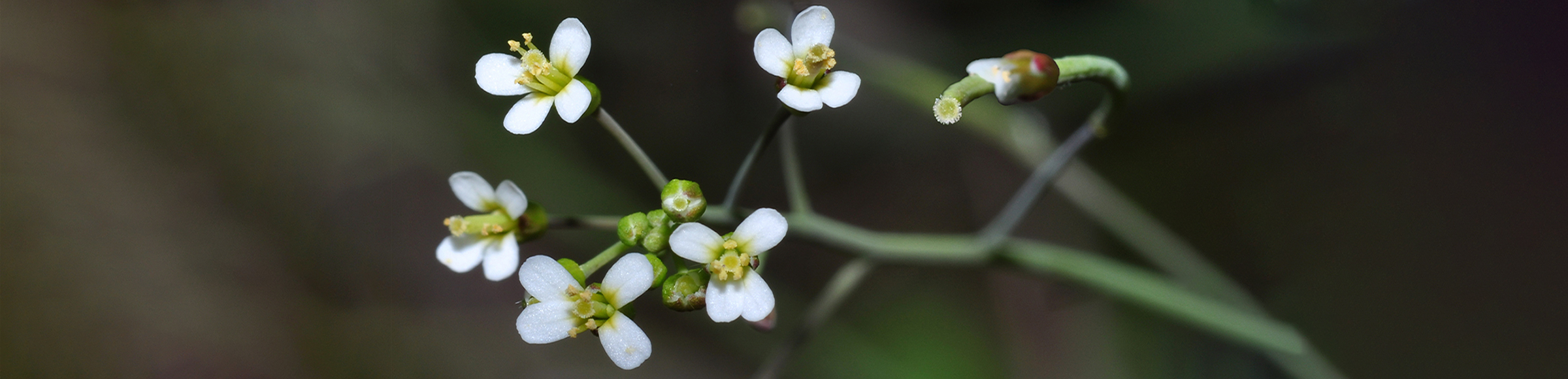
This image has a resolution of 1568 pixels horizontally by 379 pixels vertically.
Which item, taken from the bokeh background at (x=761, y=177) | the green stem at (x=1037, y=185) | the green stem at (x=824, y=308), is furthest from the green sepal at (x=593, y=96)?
the bokeh background at (x=761, y=177)

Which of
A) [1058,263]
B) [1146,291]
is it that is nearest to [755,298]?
[1058,263]

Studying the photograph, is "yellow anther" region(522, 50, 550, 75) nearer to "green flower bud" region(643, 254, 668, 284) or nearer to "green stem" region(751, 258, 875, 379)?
"green flower bud" region(643, 254, 668, 284)

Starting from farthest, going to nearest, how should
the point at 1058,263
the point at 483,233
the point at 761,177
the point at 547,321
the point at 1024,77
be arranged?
the point at 761,177
the point at 1058,263
the point at 483,233
the point at 547,321
the point at 1024,77

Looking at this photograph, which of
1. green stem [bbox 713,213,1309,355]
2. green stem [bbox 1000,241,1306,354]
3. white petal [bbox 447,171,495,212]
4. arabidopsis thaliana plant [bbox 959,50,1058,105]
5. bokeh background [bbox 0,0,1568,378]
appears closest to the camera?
arabidopsis thaliana plant [bbox 959,50,1058,105]

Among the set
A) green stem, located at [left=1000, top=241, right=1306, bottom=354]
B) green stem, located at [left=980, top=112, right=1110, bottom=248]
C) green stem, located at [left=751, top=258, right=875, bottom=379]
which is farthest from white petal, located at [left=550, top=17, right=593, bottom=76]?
green stem, located at [left=1000, top=241, right=1306, bottom=354]

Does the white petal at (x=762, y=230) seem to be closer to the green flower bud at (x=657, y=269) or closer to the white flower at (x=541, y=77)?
the green flower bud at (x=657, y=269)

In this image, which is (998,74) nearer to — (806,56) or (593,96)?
(806,56)

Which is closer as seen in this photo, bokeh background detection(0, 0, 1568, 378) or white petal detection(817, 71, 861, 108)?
white petal detection(817, 71, 861, 108)
